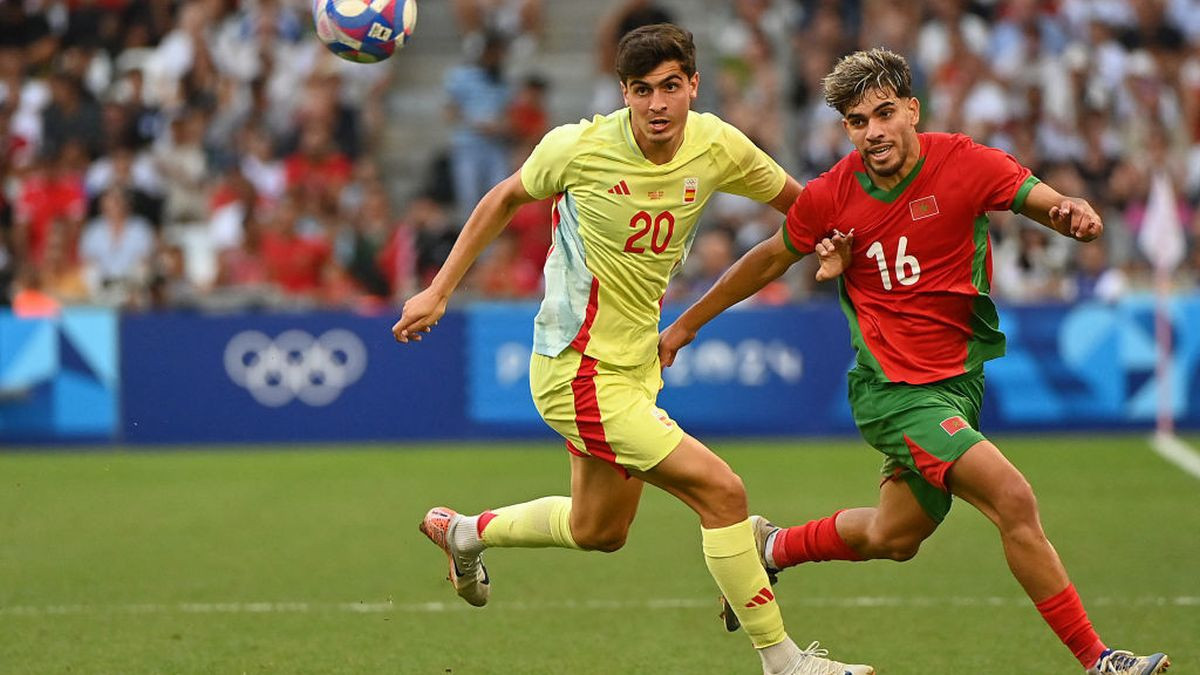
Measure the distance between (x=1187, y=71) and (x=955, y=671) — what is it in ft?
42.0

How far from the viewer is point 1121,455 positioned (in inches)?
527

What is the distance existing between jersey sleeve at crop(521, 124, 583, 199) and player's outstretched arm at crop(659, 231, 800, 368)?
2.31ft

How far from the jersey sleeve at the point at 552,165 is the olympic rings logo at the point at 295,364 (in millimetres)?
8106

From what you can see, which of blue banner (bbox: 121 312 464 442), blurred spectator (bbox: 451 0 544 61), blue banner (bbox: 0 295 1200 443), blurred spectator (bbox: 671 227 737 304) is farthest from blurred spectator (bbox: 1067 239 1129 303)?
blurred spectator (bbox: 451 0 544 61)

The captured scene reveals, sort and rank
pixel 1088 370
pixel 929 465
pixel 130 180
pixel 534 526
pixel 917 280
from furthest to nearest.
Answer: pixel 130 180
pixel 1088 370
pixel 534 526
pixel 917 280
pixel 929 465

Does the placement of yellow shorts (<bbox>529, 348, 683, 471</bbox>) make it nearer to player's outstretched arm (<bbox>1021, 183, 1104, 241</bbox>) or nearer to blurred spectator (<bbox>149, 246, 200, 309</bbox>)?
player's outstretched arm (<bbox>1021, 183, 1104, 241</bbox>)

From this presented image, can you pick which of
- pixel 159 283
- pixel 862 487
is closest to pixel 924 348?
pixel 862 487

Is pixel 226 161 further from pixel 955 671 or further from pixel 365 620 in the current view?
pixel 955 671

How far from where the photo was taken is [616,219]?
6.49m

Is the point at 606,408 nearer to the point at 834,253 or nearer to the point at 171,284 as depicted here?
the point at 834,253

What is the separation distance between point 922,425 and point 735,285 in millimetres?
950

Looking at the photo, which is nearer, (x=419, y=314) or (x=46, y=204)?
(x=419, y=314)

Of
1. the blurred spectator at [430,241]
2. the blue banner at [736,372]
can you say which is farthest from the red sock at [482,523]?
the blurred spectator at [430,241]

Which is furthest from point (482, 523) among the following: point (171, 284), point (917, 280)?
point (171, 284)
